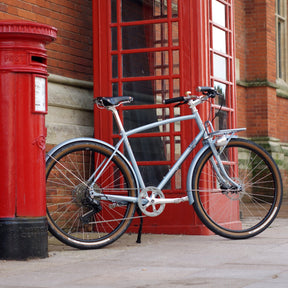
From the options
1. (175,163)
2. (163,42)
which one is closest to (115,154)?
(175,163)

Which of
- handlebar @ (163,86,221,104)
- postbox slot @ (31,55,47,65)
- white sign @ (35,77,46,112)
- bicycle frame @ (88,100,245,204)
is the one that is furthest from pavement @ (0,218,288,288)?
postbox slot @ (31,55,47,65)

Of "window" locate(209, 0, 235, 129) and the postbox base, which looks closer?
the postbox base

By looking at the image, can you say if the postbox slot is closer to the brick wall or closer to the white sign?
the white sign

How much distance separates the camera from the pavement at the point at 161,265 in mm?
3961

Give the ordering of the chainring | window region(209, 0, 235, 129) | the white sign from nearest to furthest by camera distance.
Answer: the white sign < the chainring < window region(209, 0, 235, 129)

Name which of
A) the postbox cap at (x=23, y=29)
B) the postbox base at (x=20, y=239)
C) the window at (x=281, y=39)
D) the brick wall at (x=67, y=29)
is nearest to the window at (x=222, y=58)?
the brick wall at (x=67, y=29)

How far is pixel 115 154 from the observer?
573cm

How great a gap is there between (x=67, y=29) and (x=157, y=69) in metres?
0.97

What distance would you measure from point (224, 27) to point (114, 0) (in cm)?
109

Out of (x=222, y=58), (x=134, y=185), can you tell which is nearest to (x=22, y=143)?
(x=134, y=185)

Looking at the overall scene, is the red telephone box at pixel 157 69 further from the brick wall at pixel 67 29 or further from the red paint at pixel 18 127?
the red paint at pixel 18 127

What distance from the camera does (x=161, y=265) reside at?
15.2 feet

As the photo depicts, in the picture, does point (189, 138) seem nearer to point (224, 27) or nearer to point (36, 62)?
point (224, 27)

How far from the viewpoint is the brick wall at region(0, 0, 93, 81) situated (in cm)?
655
